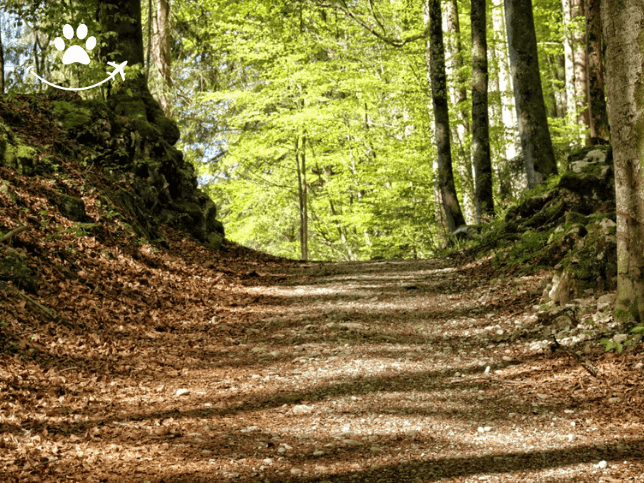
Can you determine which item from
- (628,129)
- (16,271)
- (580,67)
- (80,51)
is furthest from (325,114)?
(628,129)

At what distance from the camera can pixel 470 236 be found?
1287 cm

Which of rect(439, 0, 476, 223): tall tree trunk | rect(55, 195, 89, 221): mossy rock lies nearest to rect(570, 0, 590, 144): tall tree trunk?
rect(439, 0, 476, 223): tall tree trunk

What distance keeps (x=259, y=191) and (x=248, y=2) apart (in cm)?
658

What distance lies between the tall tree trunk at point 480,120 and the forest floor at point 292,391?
4801 millimetres

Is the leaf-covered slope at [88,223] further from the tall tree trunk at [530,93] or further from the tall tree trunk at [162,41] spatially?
the tall tree trunk at [530,93]

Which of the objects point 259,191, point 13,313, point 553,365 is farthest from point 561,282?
point 259,191

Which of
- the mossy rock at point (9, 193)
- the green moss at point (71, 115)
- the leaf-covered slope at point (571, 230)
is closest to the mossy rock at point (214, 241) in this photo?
the green moss at point (71, 115)

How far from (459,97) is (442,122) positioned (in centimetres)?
332

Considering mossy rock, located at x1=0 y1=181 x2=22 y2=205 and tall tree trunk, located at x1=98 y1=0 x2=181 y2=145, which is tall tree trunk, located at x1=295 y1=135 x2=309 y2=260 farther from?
mossy rock, located at x1=0 y1=181 x2=22 y2=205

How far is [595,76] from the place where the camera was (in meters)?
10.1

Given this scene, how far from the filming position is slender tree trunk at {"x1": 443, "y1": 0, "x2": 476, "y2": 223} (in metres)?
15.9

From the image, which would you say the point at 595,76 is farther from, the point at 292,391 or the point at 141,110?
the point at 141,110

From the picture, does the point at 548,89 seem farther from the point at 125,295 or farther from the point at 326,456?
the point at 326,456

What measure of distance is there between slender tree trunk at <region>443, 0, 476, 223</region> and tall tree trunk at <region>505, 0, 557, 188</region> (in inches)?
212
